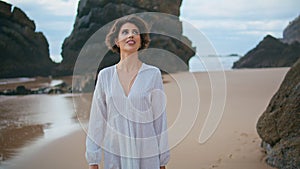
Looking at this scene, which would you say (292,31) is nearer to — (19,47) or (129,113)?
(19,47)

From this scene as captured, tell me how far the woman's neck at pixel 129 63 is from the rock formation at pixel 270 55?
80.6ft

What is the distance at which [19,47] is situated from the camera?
80.9 feet

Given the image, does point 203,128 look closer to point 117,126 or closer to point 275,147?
point 275,147

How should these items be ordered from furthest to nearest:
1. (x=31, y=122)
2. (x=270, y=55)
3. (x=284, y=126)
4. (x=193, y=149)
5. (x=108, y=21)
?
1. (x=270, y=55)
2. (x=108, y=21)
3. (x=31, y=122)
4. (x=193, y=149)
5. (x=284, y=126)

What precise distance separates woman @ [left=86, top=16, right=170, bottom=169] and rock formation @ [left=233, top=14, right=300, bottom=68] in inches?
966

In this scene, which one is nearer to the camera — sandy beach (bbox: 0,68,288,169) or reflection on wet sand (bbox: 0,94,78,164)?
sandy beach (bbox: 0,68,288,169)

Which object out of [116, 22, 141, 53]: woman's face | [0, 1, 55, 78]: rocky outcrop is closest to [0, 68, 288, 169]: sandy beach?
[116, 22, 141, 53]: woman's face

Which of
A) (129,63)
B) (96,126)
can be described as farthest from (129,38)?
(96,126)

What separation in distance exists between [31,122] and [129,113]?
561 centimetres

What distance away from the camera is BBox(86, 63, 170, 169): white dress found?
6.84 ft

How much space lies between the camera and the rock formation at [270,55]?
25.5m

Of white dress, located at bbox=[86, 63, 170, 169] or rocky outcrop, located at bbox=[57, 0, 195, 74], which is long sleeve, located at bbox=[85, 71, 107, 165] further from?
rocky outcrop, located at bbox=[57, 0, 195, 74]

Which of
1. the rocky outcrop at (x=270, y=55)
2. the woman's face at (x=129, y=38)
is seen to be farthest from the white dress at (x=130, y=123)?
the rocky outcrop at (x=270, y=55)

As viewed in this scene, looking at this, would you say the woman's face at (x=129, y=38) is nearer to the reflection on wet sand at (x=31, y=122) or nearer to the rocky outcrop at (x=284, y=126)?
the rocky outcrop at (x=284, y=126)
